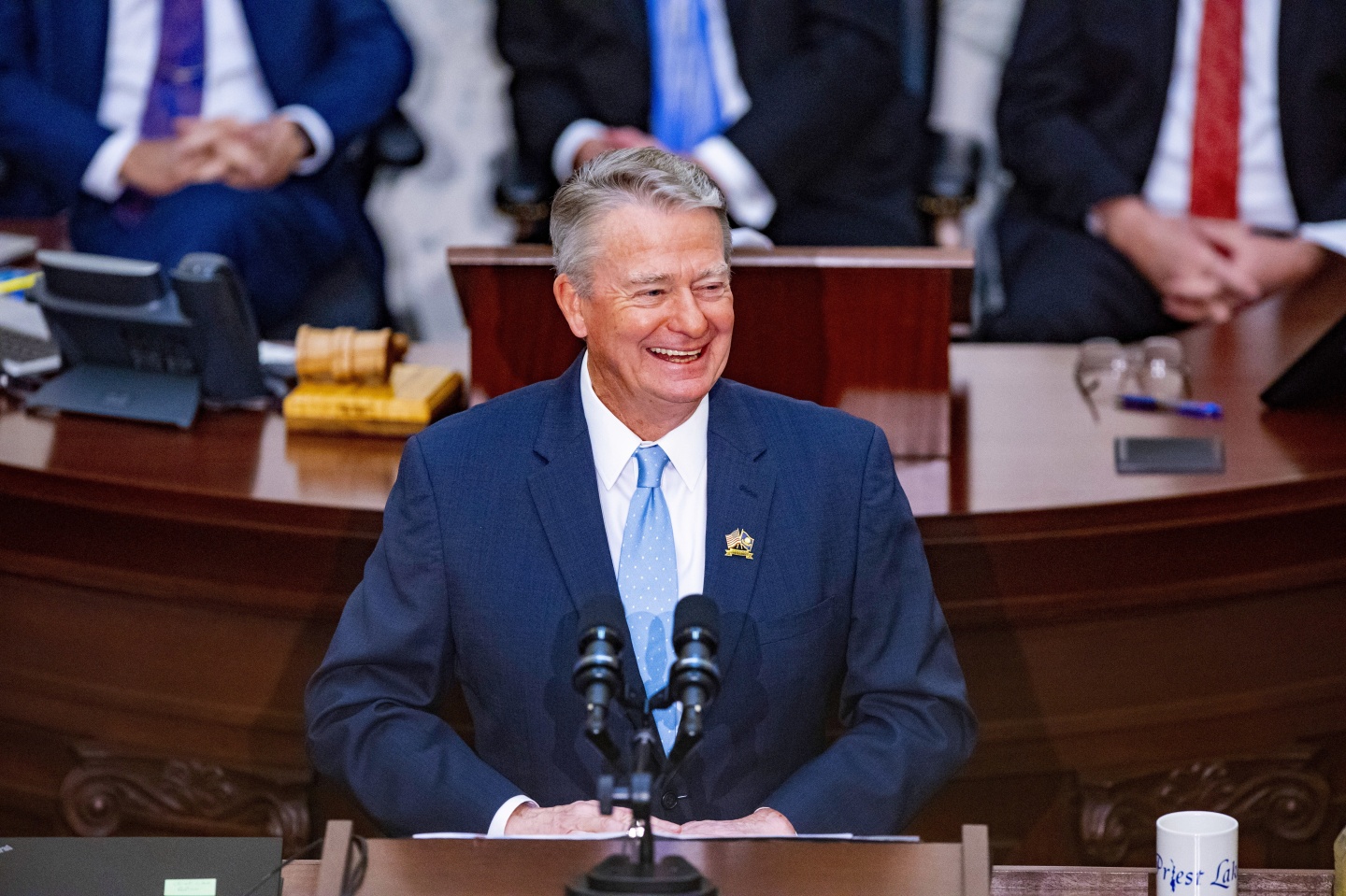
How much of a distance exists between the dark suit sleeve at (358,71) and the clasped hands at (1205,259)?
6.99ft

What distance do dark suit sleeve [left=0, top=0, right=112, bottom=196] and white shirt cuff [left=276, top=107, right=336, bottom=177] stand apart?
0.55 meters

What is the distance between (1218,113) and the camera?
4.70 meters

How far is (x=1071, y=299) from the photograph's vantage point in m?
4.64

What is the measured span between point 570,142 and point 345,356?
1.85 m

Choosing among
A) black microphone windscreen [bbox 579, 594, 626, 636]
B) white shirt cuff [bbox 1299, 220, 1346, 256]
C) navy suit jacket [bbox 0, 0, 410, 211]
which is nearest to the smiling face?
black microphone windscreen [bbox 579, 594, 626, 636]

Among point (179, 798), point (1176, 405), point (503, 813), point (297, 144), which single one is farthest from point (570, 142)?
point (503, 813)

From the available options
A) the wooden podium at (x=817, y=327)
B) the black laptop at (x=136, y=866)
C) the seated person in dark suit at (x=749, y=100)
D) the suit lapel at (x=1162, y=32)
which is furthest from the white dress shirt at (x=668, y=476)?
the suit lapel at (x=1162, y=32)

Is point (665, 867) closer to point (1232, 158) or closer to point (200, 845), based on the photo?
point (200, 845)

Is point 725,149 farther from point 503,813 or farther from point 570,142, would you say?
point 503,813

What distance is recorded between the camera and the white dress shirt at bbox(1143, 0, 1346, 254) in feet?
15.3

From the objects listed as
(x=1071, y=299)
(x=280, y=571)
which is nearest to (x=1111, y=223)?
(x=1071, y=299)

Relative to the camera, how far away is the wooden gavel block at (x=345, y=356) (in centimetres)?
299

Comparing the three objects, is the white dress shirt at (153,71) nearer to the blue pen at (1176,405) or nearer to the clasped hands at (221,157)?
the clasped hands at (221,157)

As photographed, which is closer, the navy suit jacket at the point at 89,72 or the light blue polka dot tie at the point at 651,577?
the light blue polka dot tie at the point at 651,577
